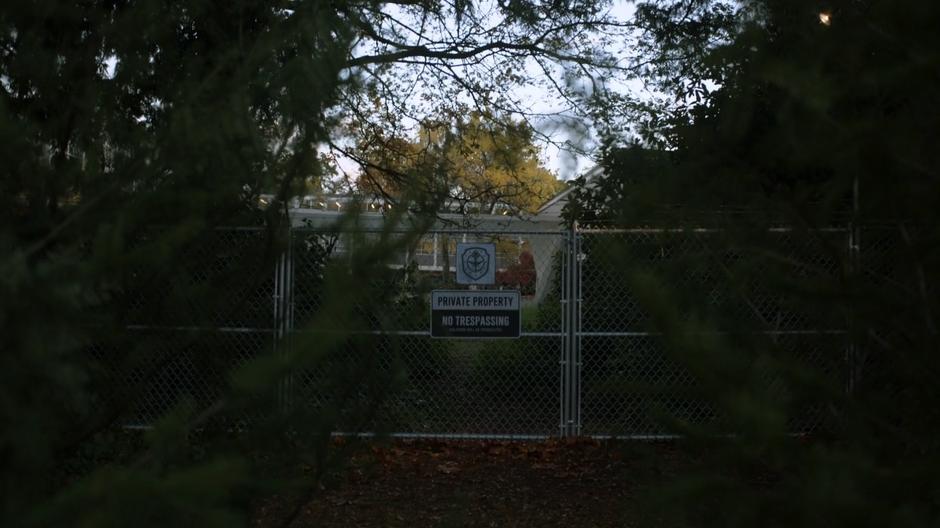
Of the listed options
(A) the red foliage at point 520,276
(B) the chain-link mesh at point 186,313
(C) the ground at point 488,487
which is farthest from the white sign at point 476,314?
(B) the chain-link mesh at point 186,313

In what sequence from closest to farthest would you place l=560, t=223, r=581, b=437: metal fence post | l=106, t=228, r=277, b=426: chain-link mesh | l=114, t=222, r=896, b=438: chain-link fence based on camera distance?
Answer: l=114, t=222, r=896, b=438: chain-link fence, l=106, t=228, r=277, b=426: chain-link mesh, l=560, t=223, r=581, b=437: metal fence post

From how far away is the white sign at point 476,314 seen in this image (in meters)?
8.74

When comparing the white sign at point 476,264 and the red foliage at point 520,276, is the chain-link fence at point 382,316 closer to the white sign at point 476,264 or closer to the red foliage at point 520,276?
the white sign at point 476,264

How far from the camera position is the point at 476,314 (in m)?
8.80

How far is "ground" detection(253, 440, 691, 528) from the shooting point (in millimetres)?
6641

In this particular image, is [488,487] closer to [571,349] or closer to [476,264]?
[571,349]

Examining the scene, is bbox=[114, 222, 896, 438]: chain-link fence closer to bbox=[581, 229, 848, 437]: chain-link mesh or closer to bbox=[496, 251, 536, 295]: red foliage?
bbox=[581, 229, 848, 437]: chain-link mesh

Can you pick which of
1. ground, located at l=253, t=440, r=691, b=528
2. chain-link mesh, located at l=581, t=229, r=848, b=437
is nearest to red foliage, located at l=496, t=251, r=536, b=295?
ground, located at l=253, t=440, r=691, b=528

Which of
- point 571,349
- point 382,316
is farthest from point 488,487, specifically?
point 382,316

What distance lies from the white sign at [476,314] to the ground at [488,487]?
1.04m

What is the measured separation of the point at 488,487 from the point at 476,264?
2080 millimetres

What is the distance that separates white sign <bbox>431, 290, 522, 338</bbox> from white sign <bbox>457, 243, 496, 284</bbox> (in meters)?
0.12

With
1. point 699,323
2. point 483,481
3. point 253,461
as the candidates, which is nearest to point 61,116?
point 253,461

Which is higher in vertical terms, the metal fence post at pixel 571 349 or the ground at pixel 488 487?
the metal fence post at pixel 571 349
